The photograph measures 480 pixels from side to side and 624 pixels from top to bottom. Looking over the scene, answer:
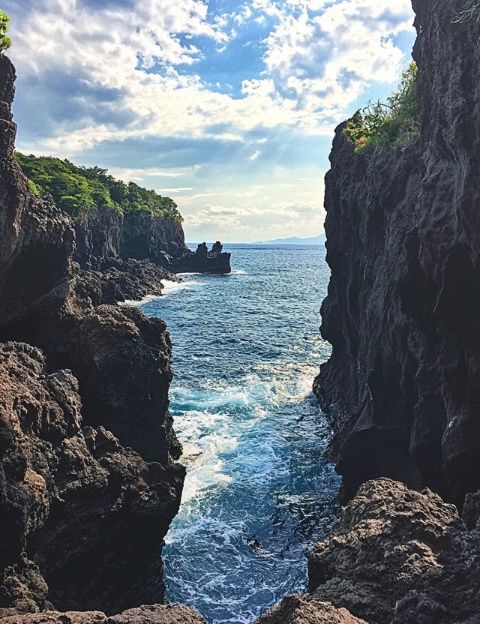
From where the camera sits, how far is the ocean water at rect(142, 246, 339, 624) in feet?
53.2

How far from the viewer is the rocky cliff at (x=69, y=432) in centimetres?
1012

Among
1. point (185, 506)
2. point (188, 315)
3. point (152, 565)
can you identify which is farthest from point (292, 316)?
point (152, 565)

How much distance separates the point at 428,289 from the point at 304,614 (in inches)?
480

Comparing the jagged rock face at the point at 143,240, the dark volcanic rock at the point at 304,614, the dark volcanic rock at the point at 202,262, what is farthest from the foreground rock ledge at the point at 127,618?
the dark volcanic rock at the point at 202,262

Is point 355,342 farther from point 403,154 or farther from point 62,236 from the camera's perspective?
point 62,236

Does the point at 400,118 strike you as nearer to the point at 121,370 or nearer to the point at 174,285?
the point at 121,370

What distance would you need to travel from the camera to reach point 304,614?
6.47 meters

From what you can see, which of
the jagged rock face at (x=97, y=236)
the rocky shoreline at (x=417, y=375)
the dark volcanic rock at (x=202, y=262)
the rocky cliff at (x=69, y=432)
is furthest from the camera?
the dark volcanic rock at (x=202, y=262)

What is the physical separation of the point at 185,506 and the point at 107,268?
6809cm

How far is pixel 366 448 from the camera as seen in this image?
20844mm

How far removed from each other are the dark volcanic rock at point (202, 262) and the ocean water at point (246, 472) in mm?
67927

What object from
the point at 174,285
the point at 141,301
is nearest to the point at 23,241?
the point at 141,301

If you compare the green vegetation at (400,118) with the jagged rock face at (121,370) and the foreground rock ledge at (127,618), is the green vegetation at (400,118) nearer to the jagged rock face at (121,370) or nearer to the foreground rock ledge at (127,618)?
the jagged rock face at (121,370)

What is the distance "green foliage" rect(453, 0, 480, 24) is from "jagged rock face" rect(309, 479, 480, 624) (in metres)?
12.6
